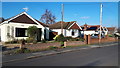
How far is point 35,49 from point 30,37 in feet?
20.7

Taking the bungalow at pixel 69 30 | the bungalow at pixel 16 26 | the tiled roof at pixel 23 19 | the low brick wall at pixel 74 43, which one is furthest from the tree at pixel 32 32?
the bungalow at pixel 69 30

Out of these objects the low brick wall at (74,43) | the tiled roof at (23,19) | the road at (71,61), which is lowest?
the road at (71,61)

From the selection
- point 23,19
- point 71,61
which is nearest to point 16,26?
point 23,19

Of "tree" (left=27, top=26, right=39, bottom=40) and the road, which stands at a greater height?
"tree" (left=27, top=26, right=39, bottom=40)

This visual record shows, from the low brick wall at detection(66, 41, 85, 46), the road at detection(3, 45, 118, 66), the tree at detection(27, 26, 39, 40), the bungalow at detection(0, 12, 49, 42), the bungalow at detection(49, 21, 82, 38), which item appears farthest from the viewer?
the bungalow at detection(49, 21, 82, 38)

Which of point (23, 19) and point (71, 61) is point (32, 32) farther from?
point (71, 61)

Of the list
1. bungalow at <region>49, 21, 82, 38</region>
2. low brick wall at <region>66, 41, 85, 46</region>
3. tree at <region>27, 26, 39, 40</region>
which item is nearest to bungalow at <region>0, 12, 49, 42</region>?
tree at <region>27, 26, 39, 40</region>

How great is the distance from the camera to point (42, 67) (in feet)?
22.2

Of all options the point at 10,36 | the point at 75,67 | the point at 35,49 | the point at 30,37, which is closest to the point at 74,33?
the point at 30,37

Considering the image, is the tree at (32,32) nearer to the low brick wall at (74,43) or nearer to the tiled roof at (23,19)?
the tiled roof at (23,19)

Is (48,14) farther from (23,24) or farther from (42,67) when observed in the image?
(42,67)

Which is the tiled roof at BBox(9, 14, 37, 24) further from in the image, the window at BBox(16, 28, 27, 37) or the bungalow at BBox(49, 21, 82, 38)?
the bungalow at BBox(49, 21, 82, 38)

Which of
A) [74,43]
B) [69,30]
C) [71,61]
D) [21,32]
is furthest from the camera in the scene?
[69,30]

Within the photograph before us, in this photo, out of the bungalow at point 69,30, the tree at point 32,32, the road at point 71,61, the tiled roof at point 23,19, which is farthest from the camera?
the bungalow at point 69,30
